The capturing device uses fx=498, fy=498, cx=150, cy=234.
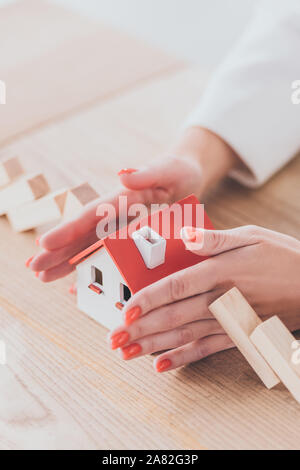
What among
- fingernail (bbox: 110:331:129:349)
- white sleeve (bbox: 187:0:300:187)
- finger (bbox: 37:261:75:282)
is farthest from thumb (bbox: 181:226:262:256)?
white sleeve (bbox: 187:0:300:187)

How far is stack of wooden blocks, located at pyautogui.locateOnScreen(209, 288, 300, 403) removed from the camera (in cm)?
49

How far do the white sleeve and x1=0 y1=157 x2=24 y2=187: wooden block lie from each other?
0.30m

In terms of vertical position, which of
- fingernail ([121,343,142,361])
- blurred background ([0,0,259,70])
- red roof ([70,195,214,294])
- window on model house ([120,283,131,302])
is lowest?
blurred background ([0,0,259,70])

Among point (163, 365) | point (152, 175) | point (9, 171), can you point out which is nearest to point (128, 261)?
point (163, 365)

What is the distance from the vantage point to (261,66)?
0.87 metres

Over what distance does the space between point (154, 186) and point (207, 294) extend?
25 centimetres

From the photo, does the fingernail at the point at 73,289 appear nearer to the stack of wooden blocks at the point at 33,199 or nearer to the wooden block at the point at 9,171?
the stack of wooden blocks at the point at 33,199

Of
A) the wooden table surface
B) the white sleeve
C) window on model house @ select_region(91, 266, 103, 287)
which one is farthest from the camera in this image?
the white sleeve

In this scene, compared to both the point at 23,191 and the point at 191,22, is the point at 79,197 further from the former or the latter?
the point at 191,22

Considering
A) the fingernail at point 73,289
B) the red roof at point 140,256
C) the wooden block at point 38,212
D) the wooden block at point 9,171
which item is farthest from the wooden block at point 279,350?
the wooden block at point 9,171

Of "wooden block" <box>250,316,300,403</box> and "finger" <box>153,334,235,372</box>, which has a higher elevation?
"wooden block" <box>250,316,300,403</box>


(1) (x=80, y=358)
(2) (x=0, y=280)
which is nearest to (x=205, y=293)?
(1) (x=80, y=358)

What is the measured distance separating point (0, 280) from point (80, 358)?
7.2 inches

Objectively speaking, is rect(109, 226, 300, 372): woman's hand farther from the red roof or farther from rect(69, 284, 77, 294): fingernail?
rect(69, 284, 77, 294): fingernail
